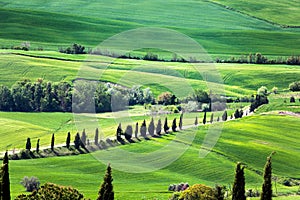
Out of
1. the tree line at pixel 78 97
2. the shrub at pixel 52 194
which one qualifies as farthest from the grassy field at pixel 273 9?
the shrub at pixel 52 194

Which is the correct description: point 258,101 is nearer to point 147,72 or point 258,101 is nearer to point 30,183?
point 147,72

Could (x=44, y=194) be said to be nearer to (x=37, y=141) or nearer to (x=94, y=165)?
(x=94, y=165)

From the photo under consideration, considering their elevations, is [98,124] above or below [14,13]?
below

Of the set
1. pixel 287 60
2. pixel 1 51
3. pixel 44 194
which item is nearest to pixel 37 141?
pixel 44 194

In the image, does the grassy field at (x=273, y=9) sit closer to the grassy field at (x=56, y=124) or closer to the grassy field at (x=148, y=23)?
the grassy field at (x=148, y=23)

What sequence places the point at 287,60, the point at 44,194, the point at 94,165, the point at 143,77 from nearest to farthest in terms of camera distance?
the point at 44,194 < the point at 94,165 < the point at 143,77 < the point at 287,60
